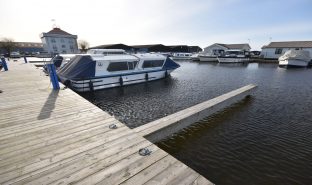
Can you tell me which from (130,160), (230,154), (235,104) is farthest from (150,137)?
(235,104)

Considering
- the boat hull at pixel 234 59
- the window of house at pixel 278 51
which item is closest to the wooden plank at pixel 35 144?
the boat hull at pixel 234 59

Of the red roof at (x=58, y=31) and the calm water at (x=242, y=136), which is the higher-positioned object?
the red roof at (x=58, y=31)

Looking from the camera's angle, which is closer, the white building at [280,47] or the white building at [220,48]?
the white building at [280,47]

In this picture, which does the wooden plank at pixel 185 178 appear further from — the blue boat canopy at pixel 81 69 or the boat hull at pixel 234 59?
the boat hull at pixel 234 59

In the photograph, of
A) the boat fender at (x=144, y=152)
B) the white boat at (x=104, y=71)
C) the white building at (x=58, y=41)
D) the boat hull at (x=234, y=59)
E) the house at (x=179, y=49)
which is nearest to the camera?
the boat fender at (x=144, y=152)

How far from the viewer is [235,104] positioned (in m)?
11.3

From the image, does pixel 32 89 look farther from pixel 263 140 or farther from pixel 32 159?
pixel 263 140

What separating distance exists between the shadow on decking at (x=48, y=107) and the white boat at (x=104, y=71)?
5.27 meters

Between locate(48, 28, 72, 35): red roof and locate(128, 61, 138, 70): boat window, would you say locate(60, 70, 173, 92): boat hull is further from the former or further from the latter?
locate(48, 28, 72, 35): red roof

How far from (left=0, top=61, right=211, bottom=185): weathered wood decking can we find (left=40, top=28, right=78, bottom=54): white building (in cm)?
7275

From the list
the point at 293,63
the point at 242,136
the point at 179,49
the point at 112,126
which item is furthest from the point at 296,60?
the point at 179,49

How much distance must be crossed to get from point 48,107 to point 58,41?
246ft

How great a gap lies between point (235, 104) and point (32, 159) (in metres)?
11.1

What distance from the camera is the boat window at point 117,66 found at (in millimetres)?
15323
